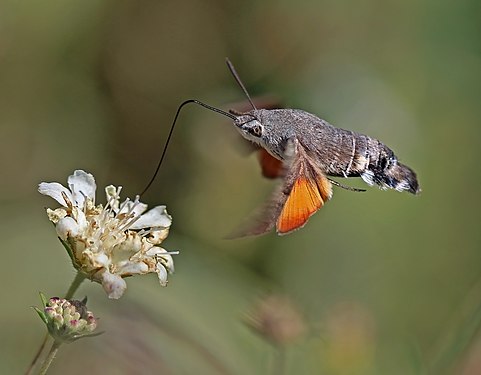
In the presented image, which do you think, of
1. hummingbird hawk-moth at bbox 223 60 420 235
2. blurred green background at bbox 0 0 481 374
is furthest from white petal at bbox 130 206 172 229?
blurred green background at bbox 0 0 481 374

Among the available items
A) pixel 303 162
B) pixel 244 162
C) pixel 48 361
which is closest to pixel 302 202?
pixel 303 162

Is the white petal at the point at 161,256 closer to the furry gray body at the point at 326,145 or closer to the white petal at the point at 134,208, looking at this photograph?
the white petal at the point at 134,208

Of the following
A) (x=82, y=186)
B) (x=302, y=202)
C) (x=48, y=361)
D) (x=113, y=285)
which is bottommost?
(x=48, y=361)

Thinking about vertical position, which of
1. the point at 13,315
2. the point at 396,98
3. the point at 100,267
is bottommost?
the point at 13,315

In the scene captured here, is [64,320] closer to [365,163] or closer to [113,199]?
[113,199]

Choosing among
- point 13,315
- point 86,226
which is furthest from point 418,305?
point 86,226

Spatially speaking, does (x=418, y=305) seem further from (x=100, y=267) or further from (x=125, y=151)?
(x=100, y=267)

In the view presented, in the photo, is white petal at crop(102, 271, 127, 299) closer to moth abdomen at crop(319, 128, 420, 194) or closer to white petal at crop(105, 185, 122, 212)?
white petal at crop(105, 185, 122, 212)
